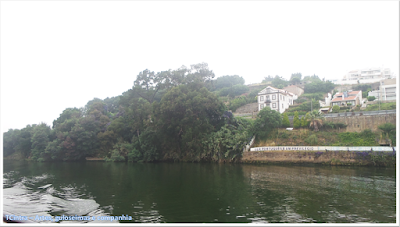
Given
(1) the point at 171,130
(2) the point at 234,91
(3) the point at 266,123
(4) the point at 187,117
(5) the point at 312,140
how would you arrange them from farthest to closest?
(2) the point at 234,91
(1) the point at 171,130
(4) the point at 187,117
(3) the point at 266,123
(5) the point at 312,140

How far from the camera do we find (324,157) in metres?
29.8

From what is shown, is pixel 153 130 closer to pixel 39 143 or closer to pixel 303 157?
pixel 303 157

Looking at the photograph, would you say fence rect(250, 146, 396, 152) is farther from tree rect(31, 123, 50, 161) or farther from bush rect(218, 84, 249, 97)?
tree rect(31, 123, 50, 161)

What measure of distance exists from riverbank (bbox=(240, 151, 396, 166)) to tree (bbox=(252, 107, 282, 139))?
3.61 m

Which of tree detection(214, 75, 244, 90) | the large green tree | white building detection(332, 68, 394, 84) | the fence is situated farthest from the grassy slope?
tree detection(214, 75, 244, 90)

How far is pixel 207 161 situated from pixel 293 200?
2459cm

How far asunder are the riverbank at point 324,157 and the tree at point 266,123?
3.61 metres

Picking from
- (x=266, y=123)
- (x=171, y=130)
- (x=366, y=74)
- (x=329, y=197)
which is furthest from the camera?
(x=366, y=74)

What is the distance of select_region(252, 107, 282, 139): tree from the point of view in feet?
116

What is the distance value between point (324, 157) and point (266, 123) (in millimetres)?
8922

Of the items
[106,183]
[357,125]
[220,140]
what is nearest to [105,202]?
[106,183]

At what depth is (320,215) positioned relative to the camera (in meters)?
11.4

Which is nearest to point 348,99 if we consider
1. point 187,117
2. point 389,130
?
point 389,130

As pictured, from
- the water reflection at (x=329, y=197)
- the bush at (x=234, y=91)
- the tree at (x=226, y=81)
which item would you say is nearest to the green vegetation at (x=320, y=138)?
the water reflection at (x=329, y=197)
